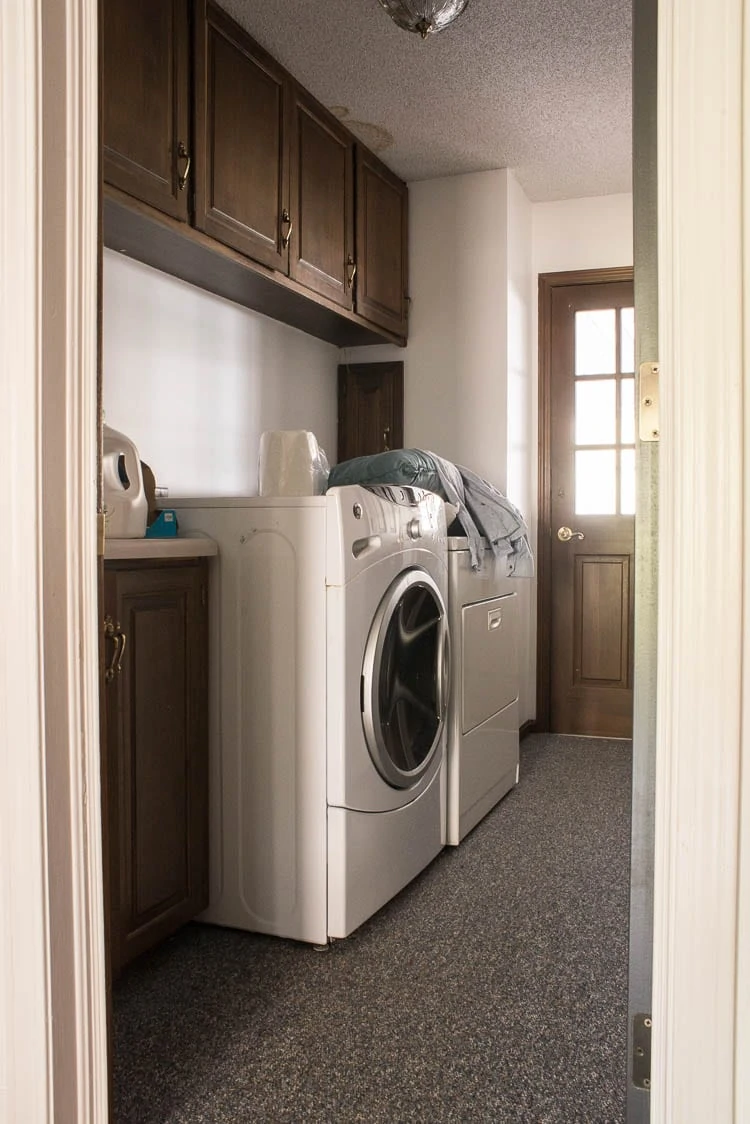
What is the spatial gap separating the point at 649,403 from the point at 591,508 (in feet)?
10.8

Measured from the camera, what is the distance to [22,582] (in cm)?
113

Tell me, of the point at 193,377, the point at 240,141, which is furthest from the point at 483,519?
the point at 240,141

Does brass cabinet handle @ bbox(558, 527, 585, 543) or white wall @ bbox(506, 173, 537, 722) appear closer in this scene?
white wall @ bbox(506, 173, 537, 722)

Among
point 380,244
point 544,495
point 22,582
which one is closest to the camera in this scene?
point 22,582

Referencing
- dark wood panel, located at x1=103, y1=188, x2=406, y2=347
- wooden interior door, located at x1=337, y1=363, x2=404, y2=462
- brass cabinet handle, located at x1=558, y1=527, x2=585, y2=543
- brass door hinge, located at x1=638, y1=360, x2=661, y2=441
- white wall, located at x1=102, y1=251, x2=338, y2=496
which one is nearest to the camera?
brass door hinge, located at x1=638, y1=360, x2=661, y2=441

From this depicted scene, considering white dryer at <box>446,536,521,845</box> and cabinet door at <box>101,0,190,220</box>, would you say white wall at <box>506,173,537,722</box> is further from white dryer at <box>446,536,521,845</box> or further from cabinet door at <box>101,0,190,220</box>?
cabinet door at <box>101,0,190,220</box>

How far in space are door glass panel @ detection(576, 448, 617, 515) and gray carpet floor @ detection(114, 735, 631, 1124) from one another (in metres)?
2.01

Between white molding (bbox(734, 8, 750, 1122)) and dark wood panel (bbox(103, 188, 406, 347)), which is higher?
dark wood panel (bbox(103, 188, 406, 347))

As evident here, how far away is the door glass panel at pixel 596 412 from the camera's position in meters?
4.21

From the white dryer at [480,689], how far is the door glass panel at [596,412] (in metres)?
1.15

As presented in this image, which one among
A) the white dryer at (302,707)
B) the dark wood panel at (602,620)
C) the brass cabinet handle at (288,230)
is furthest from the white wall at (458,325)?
the white dryer at (302,707)

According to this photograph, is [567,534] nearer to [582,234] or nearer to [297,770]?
[582,234]

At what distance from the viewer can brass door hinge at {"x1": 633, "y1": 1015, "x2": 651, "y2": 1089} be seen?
1.05 metres

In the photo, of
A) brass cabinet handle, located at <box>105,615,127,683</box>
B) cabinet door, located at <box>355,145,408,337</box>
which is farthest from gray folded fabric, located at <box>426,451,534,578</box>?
brass cabinet handle, located at <box>105,615,127,683</box>
